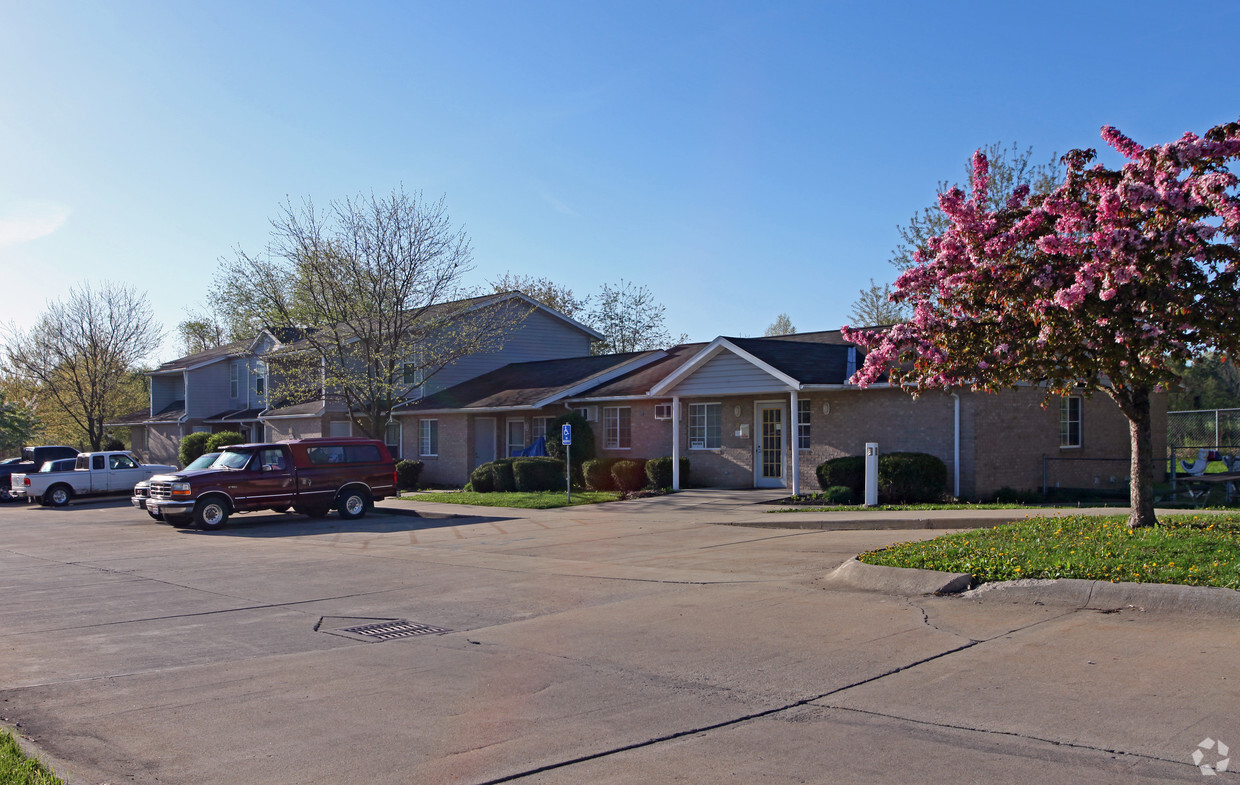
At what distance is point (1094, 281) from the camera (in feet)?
33.9

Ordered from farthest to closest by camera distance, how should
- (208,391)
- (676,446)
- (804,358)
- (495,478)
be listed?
(208,391) < (495,478) < (676,446) < (804,358)

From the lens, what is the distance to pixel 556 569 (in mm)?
13117

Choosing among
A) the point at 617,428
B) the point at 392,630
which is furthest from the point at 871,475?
the point at 392,630

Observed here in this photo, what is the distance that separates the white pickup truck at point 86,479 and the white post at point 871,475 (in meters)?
22.2

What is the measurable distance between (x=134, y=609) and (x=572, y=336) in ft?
103

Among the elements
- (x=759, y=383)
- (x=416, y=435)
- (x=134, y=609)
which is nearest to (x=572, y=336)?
(x=416, y=435)

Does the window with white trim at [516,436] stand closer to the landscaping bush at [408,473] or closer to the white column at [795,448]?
the landscaping bush at [408,473]

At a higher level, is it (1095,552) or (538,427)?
(538,427)

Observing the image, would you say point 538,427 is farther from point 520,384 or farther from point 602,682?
point 602,682

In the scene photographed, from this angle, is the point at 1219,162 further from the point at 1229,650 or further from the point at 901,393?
the point at 901,393

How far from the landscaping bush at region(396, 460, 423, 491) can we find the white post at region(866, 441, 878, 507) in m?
17.1

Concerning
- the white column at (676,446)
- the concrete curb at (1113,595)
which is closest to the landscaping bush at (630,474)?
the white column at (676,446)

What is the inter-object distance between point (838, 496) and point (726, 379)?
4.79 metres

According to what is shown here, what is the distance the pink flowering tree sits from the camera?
9.98m
